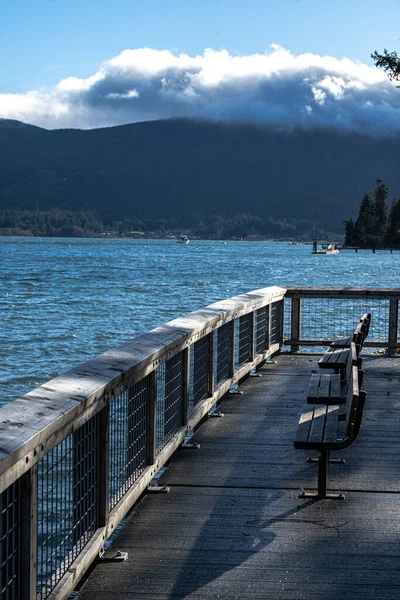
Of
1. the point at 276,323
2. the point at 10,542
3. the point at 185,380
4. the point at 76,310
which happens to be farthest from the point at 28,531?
the point at 76,310

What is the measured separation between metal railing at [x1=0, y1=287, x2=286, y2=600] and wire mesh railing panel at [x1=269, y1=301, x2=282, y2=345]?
180 inches

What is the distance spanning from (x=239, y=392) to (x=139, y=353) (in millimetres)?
4803

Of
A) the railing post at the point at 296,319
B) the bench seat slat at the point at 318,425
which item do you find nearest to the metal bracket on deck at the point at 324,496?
the bench seat slat at the point at 318,425

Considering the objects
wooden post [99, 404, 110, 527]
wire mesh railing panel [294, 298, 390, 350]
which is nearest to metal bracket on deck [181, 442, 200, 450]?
wooden post [99, 404, 110, 527]

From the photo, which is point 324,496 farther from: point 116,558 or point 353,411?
point 116,558

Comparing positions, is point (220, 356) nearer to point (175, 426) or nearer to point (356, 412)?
point (175, 426)

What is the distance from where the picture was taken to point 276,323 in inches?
538

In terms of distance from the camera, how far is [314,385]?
8.10 meters

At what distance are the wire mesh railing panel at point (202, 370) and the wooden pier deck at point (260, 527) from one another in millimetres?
324

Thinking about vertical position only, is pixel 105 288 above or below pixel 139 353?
below

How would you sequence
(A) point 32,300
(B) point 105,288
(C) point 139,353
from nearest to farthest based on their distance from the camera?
(C) point 139,353 < (A) point 32,300 < (B) point 105,288

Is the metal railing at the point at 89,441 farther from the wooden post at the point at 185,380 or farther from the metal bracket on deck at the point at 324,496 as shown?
the metal bracket on deck at the point at 324,496

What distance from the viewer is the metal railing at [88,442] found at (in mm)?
3625

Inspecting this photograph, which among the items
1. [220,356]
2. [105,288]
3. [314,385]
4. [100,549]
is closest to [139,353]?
[100,549]
